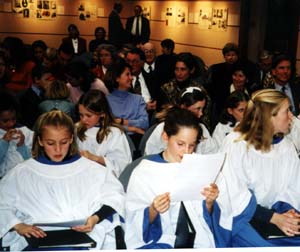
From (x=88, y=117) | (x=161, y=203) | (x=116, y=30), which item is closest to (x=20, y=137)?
(x=88, y=117)

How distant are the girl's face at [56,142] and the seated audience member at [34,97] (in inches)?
77.6

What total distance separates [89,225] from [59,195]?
0.28 metres

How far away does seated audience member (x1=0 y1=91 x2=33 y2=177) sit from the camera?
12.0ft

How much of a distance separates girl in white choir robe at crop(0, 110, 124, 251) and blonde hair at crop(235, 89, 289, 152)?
0.87 m

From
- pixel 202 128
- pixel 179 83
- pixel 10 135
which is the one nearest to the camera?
pixel 10 135

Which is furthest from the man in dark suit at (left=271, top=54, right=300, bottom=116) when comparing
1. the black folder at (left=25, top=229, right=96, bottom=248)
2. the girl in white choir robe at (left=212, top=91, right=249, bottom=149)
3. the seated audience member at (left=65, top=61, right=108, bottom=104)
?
the black folder at (left=25, top=229, right=96, bottom=248)

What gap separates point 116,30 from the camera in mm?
9734

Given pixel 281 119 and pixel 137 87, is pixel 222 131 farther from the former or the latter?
pixel 137 87

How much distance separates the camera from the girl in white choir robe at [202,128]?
3.82 m

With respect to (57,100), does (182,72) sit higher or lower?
higher

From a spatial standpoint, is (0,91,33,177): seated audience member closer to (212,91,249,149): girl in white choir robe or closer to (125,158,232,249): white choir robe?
(125,158,232,249): white choir robe

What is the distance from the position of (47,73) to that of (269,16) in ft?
14.9

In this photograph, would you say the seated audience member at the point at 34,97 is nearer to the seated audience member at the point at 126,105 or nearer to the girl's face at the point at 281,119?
the seated audience member at the point at 126,105

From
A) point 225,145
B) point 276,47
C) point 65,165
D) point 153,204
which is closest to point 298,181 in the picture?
point 225,145
